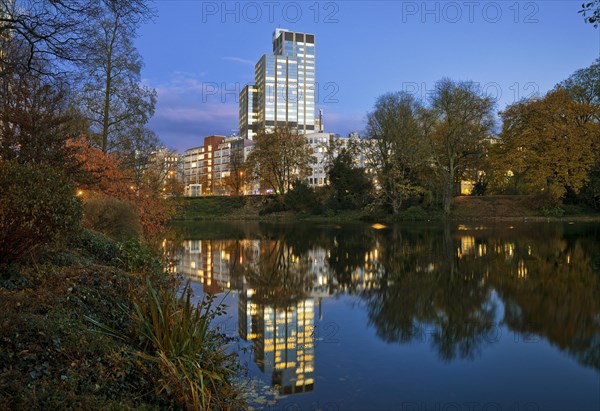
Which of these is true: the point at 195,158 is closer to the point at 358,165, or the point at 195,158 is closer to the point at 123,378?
the point at 358,165

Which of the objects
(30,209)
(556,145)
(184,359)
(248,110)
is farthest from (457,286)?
(248,110)

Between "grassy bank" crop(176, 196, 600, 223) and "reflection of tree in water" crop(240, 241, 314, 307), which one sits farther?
"grassy bank" crop(176, 196, 600, 223)

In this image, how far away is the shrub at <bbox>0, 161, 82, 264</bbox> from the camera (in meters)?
6.64

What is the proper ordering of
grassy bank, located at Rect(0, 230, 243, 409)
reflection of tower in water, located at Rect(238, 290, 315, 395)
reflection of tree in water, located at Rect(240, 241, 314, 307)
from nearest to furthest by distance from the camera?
grassy bank, located at Rect(0, 230, 243, 409), reflection of tower in water, located at Rect(238, 290, 315, 395), reflection of tree in water, located at Rect(240, 241, 314, 307)

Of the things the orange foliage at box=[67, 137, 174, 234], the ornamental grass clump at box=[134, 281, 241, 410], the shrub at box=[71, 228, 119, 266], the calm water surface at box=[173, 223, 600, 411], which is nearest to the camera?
the ornamental grass clump at box=[134, 281, 241, 410]

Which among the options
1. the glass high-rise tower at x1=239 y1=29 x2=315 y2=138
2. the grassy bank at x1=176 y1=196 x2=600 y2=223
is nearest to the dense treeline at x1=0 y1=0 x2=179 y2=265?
the grassy bank at x1=176 y1=196 x2=600 y2=223

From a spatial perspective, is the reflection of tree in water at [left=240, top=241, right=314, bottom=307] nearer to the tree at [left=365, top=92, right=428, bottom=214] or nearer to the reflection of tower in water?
Answer: the reflection of tower in water

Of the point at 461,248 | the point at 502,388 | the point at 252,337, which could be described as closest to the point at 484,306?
the point at 502,388

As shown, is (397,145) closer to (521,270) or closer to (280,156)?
(280,156)

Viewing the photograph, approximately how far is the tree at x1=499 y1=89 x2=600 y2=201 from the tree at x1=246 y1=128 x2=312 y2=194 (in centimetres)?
2375

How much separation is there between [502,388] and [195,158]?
19328cm

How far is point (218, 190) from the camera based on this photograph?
5310 inches

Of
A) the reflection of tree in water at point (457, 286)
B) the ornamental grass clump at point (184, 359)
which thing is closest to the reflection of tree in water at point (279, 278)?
the reflection of tree in water at point (457, 286)

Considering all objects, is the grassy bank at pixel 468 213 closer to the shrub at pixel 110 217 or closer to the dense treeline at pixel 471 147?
Result: the dense treeline at pixel 471 147
